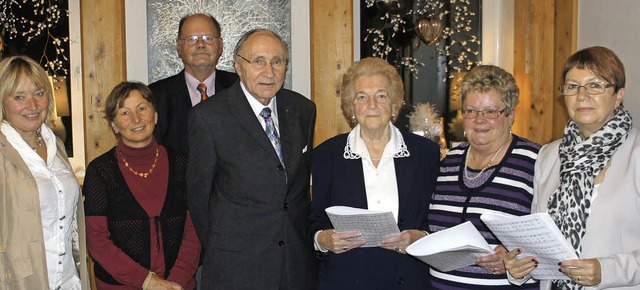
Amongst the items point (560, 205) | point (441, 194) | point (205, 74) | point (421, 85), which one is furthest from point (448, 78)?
point (560, 205)

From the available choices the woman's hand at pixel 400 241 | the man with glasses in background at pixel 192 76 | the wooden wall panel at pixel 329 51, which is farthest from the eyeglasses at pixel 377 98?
the wooden wall panel at pixel 329 51

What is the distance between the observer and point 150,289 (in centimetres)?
293

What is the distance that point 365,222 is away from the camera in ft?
8.22

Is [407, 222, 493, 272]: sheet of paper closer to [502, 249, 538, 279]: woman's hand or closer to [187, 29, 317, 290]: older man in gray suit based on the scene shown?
[502, 249, 538, 279]: woman's hand

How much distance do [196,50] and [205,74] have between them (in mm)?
150

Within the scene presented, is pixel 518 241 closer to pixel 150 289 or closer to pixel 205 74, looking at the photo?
pixel 150 289

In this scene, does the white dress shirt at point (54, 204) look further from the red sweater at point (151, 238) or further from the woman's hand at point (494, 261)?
the woman's hand at point (494, 261)

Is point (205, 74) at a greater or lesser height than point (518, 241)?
greater

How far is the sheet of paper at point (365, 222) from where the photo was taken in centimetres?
245

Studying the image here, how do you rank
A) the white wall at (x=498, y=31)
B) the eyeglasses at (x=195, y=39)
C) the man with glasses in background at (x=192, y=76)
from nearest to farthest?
the man with glasses in background at (x=192, y=76)
the eyeglasses at (x=195, y=39)
the white wall at (x=498, y=31)

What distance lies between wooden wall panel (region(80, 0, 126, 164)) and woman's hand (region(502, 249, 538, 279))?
10.1ft

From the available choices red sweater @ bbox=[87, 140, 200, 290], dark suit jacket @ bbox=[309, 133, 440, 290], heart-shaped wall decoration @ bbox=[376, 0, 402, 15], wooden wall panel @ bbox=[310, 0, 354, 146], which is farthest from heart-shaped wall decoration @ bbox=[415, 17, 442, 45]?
red sweater @ bbox=[87, 140, 200, 290]

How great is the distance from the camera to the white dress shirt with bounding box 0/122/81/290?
2787 millimetres

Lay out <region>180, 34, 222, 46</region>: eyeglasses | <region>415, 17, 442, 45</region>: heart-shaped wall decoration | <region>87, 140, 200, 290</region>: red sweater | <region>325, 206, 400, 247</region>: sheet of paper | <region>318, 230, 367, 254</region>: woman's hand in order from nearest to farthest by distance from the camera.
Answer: <region>325, 206, 400, 247</region>: sheet of paper → <region>318, 230, 367, 254</region>: woman's hand → <region>87, 140, 200, 290</region>: red sweater → <region>180, 34, 222, 46</region>: eyeglasses → <region>415, 17, 442, 45</region>: heart-shaped wall decoration
